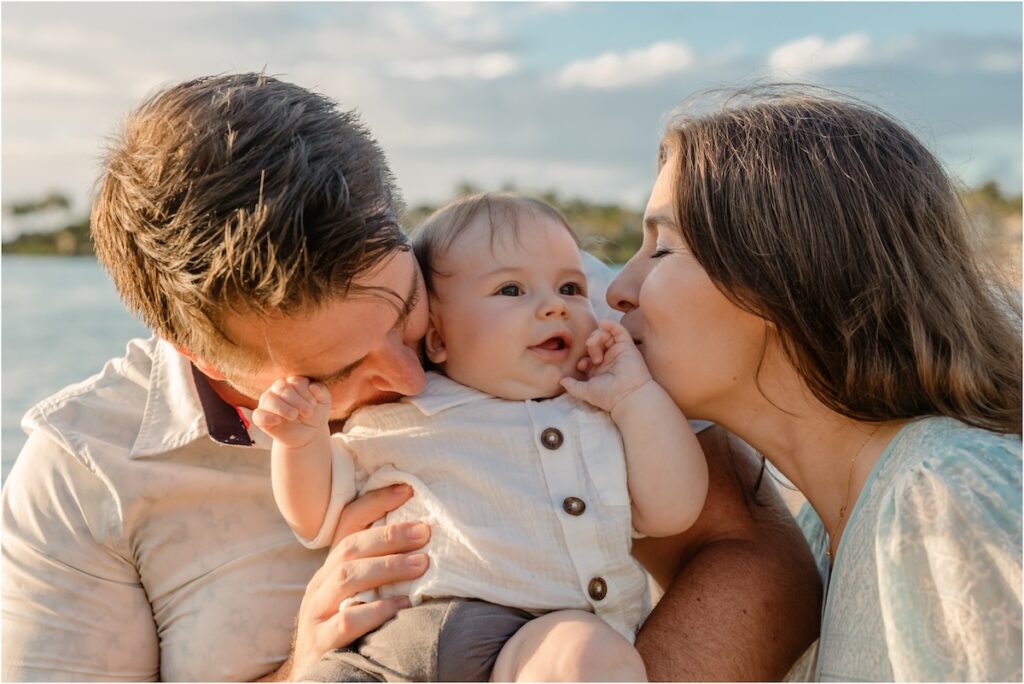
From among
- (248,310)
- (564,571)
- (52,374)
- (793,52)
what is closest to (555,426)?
(564,571)

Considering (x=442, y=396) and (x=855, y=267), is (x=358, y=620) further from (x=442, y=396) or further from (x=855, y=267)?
(x=855, y=267)

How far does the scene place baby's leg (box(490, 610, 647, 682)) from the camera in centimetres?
A: 186

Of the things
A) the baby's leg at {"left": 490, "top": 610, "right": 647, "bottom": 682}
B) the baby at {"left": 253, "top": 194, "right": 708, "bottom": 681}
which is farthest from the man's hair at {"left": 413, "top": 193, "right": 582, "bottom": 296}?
the baby's leg at {"left": 490, "top": 610, "right": 647, "bottom": 682}

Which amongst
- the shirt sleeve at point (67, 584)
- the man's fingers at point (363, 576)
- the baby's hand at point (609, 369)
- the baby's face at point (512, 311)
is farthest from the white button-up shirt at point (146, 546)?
the baby's hand at point (609, 369)

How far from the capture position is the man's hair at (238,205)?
199 centimetres

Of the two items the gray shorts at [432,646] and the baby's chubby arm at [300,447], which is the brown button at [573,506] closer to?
the gray shorts at [432,646]

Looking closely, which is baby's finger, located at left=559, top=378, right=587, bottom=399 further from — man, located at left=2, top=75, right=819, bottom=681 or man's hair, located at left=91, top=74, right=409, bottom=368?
man's hair, located at left=91, top=74, right=409, bottom=368

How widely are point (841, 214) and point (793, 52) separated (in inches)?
25.2

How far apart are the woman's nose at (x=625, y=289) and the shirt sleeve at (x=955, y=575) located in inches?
30.3

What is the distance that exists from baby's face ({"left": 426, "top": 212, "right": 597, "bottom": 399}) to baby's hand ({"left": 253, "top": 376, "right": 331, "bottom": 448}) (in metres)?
0.37

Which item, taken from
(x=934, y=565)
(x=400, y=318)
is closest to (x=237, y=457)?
(x=400, y=318)

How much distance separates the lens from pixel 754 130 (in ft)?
7.50

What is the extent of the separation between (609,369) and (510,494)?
1.22 ft

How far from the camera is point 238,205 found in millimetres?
1988
